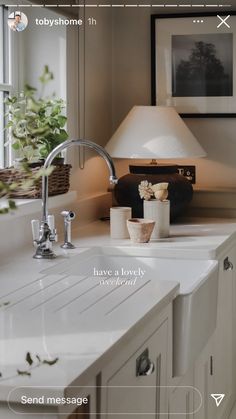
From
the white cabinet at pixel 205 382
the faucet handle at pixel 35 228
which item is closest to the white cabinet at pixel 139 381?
the white cabinet at pixel 205 382

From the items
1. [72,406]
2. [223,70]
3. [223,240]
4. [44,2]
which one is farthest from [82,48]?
[72,406]

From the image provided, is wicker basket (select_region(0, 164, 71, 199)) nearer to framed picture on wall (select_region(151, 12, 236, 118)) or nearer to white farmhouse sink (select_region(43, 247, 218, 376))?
white farmhouse sink (select_region(43, 247, 218, 376))

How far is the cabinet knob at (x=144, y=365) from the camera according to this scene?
176cm

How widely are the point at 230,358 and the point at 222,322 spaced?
0.97 feet

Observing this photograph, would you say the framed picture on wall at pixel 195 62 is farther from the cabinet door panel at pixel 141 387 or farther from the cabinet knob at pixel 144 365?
the cabinet knob at pixel 144 365

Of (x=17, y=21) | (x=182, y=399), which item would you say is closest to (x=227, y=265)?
(x=182, y=399)

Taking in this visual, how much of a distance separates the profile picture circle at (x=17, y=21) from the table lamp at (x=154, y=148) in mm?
629

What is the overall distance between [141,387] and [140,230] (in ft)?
3.50

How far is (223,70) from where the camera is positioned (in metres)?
3.53

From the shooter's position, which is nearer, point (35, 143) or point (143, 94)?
point (35, 143)

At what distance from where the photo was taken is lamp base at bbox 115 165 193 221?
3211 millimetres

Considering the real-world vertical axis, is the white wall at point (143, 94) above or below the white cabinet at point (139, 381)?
above

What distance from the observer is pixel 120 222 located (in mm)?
2934

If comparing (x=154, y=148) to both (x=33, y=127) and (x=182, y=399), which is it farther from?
(x=182, y=399)
